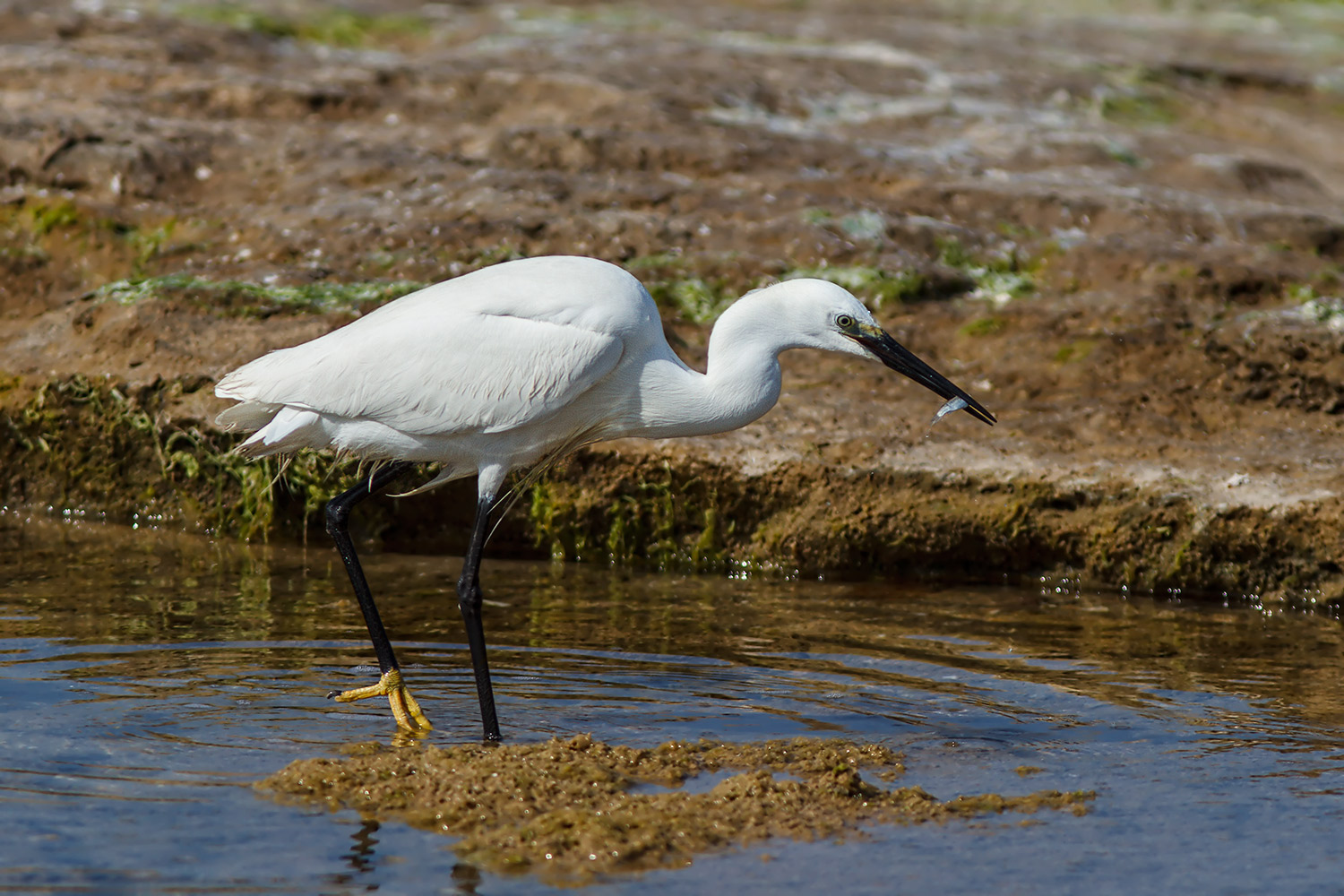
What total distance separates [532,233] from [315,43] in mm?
5098

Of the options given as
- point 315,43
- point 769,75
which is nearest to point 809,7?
point 769,75

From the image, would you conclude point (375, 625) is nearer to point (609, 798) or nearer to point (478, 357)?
point (478, 357)

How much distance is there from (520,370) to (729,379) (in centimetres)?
74

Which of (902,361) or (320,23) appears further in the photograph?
(320,23)

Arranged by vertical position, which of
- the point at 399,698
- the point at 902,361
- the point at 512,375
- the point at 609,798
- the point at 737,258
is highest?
the point at 737,258

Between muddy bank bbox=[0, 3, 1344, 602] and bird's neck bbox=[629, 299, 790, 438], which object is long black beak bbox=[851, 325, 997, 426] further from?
muddy bank bbox=[0, 3, 1344, 602]

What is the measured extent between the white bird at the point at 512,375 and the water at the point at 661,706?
25.3 inches


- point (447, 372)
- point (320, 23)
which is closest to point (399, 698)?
point (447, 372)

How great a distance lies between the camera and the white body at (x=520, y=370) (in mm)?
5020

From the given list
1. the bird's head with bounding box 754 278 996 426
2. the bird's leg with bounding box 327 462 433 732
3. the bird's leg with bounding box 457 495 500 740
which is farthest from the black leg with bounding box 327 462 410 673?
the bird's head with bounding box 754 278 996 426

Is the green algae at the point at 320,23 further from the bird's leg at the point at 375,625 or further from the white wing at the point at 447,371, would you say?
the white wing at the point at 447,371

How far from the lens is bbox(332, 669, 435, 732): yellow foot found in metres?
5.01

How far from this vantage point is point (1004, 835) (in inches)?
161

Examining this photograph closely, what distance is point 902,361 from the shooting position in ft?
17.3
